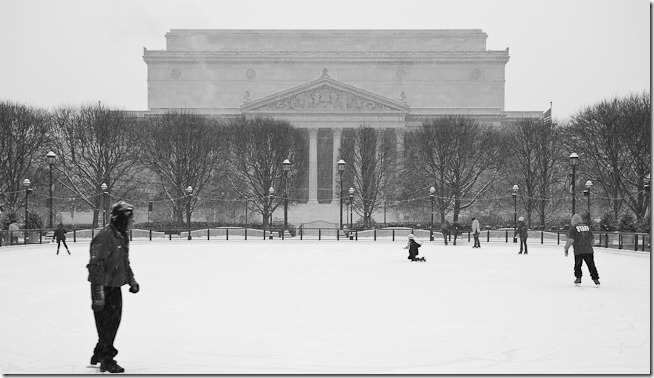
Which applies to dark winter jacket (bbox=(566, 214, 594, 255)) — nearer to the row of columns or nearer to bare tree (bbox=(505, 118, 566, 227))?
bare tree (bbox=(505, 118, 566, 227))

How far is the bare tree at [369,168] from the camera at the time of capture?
56.9 meters

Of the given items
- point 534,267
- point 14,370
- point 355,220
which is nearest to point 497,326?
point 14,370

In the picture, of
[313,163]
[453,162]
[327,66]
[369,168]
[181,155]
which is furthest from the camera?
[327,66]

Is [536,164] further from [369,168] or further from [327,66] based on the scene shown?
[327,66]

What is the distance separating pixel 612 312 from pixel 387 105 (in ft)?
208

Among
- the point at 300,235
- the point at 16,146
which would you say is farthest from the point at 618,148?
the point at 16,146

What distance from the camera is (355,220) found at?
214ft

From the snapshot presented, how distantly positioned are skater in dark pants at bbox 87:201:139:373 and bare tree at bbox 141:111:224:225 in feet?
151

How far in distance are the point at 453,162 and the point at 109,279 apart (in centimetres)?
4971

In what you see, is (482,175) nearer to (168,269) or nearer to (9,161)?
(9,161)

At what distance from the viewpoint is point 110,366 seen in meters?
7.31

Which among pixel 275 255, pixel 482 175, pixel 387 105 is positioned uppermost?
pixel 387 105

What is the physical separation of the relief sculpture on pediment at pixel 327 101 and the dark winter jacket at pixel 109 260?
67.2 m

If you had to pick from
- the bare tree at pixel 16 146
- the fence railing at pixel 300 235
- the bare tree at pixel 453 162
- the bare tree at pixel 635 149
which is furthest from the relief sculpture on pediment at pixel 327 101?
the bare tree at pixel 635 149
